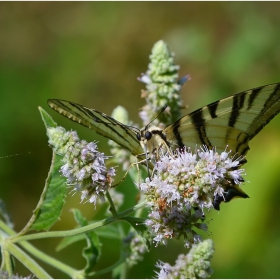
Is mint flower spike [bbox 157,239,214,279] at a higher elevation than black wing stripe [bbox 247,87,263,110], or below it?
below

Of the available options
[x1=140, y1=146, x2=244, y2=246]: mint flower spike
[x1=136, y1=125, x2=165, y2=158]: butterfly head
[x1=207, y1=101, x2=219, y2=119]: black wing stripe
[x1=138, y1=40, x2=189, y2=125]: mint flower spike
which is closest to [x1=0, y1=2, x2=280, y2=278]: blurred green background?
[x1=138, y1=40, x2=189, y2=125]: mint flower spike

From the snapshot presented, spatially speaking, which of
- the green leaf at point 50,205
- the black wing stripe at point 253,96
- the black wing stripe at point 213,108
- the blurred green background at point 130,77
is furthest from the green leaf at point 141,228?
the blurred green background at point 130,77

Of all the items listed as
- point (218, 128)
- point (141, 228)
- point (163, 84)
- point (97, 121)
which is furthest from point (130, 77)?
point (141, 228)

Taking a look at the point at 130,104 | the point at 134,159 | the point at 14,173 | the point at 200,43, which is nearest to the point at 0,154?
the point at 14,173

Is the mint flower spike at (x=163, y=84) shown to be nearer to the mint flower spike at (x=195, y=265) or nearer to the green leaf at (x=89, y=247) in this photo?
the green leaf at (x=89, y=247)

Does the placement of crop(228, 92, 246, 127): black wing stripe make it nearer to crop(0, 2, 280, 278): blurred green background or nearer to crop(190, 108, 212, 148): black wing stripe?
crop(190, 108, 212, 148): black wing stripe
